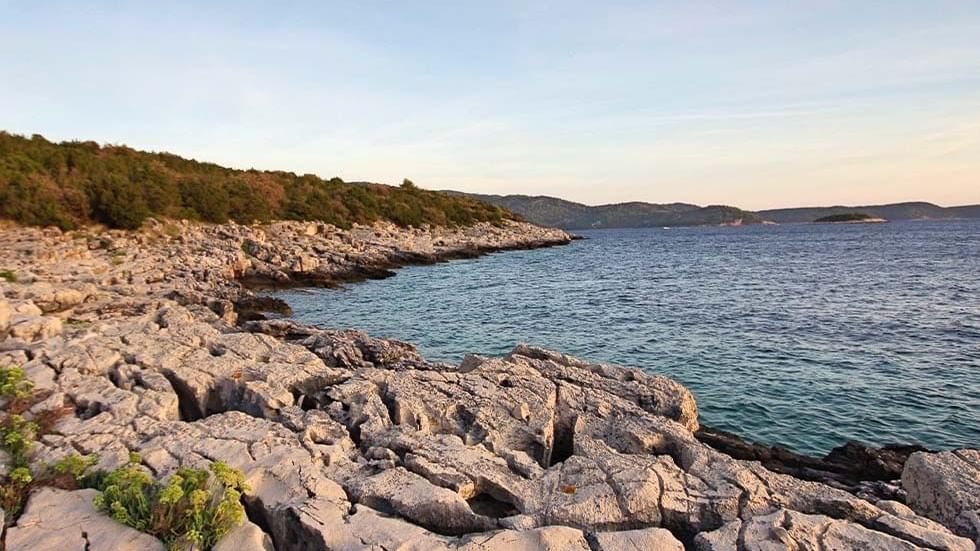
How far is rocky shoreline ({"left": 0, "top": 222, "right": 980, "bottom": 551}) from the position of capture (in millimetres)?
7551

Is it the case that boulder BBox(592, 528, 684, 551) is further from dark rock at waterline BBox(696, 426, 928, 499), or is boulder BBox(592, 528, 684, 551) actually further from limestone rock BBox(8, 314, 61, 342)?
limestone rock BBox(8, 314, 61, 342)

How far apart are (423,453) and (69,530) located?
5205mm

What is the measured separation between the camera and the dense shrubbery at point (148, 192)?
4169 cm

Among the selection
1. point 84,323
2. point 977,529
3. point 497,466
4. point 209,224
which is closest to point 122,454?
point 497,466

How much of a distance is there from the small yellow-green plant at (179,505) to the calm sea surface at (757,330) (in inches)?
519

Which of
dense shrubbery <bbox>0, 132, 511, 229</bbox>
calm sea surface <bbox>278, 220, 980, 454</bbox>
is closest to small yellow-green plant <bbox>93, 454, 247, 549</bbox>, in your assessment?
calm sea surface <bbox>278, 220, 980, 454</bbox>

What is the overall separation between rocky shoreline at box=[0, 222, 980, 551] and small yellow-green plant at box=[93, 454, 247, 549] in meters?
0.22

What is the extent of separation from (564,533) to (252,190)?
64.5 m

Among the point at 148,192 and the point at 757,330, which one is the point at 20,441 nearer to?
the point at 757,330

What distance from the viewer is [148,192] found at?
162 ft

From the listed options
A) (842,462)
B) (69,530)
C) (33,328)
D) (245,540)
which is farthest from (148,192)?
(842,462)

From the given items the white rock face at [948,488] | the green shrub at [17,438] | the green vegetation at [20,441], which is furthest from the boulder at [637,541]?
the green shrub at [17,438]

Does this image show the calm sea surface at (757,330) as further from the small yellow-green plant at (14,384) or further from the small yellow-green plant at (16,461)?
the small yellow-green plant at (16,461)

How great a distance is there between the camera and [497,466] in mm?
9852
